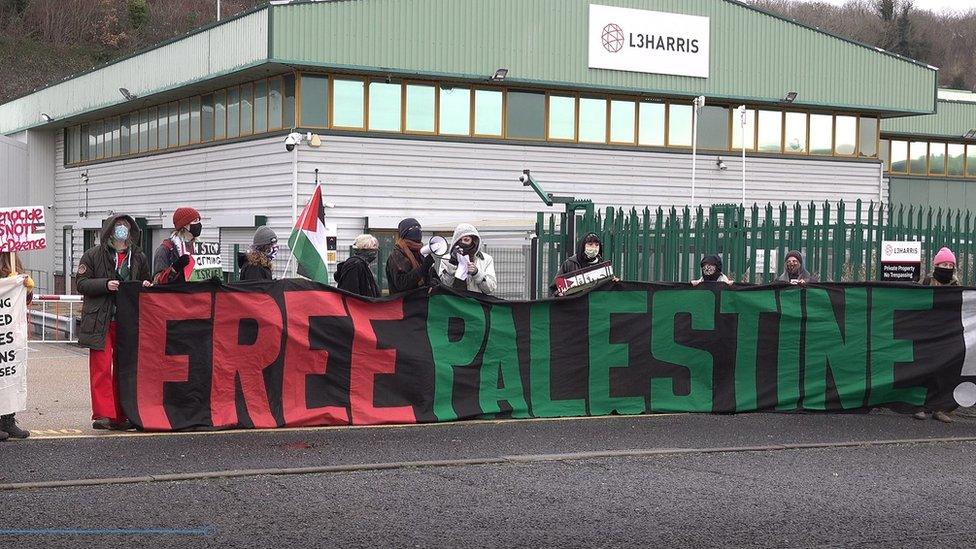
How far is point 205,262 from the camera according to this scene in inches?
437

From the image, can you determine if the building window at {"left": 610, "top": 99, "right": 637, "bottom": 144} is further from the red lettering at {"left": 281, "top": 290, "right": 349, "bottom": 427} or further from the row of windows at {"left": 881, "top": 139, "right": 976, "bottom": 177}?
the red lettering at {"left": 281, "top": 290, "right": 349, "bottom": 427}

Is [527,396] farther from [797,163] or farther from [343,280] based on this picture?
[797,163]

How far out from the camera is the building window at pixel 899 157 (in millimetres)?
38875

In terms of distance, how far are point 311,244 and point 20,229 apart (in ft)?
15.5

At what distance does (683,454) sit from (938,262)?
4.77m

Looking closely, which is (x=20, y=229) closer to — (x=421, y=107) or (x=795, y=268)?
(x=795, y=268)

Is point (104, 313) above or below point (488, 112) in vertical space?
below

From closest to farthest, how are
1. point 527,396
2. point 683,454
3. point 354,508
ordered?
point 354,508
point 683,454
point 527,396

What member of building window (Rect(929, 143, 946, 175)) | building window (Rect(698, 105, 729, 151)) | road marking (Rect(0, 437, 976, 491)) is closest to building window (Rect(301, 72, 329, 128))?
building window (Rect(698, 105, 729, 151))

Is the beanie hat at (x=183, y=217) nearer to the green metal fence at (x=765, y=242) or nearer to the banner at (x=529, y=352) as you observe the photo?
the banner at (x=529, y=352)

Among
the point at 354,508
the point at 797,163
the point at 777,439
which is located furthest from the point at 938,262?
the point at 797,163

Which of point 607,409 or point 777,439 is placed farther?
point 607,409

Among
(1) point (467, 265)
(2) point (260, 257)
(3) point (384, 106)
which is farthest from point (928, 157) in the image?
(2) point (260, 257)

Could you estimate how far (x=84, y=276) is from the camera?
10.4 meters
